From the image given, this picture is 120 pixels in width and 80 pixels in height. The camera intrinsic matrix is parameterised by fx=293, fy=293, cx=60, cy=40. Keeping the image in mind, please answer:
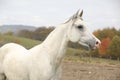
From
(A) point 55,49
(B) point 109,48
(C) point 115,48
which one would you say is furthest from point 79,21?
(B) point 109,48

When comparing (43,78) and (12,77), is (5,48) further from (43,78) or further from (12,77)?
(43,78)

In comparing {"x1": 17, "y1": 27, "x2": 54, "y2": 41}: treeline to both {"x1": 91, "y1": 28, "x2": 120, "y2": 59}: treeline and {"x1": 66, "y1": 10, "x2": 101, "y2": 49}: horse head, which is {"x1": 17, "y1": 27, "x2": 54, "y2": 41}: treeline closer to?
{"x1": 91, "y1": 28, "x2": 120, "y2": 59}: treeline

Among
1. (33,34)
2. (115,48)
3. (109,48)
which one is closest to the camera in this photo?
(115,48)

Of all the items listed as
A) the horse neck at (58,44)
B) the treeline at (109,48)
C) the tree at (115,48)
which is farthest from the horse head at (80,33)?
the tree at (115,48)

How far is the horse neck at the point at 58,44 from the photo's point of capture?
552 centimetres

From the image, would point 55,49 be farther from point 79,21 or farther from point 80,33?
point 79,21

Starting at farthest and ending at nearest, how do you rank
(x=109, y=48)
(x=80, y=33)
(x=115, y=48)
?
(x=109, y=48), (x=115, y=48), (x=80, y=33)

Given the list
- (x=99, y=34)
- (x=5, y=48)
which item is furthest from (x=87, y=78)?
(x=99, y=34)

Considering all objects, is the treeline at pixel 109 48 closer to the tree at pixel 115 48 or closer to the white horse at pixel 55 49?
the tree at pixel 115 48

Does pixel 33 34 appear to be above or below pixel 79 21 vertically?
above

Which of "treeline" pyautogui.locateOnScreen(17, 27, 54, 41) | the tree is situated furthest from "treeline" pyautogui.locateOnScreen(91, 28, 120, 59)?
"treeline" pyautogui.locateOnScreen(17, 27, 54, 41)

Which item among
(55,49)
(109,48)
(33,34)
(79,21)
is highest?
(33,34)

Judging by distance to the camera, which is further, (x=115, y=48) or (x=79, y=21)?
(x=115, y=48)

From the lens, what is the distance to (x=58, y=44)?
5.54 metres
